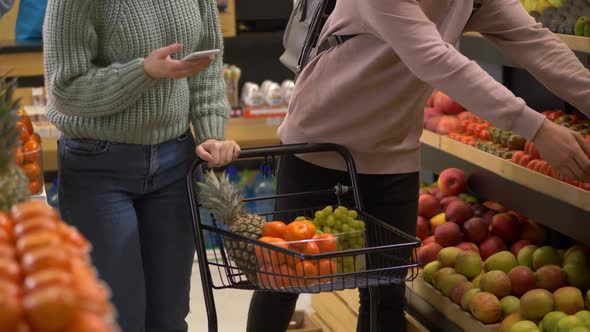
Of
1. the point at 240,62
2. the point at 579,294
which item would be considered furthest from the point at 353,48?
the point at 240,62

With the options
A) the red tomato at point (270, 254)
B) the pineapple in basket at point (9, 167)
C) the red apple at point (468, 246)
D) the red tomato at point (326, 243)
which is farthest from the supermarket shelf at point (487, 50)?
the pineapple in basket at point (9, 167)

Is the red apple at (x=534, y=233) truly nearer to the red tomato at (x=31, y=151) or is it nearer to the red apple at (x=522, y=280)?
the red apple at (x=522, y=280)

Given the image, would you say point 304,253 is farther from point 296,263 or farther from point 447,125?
point 447,125

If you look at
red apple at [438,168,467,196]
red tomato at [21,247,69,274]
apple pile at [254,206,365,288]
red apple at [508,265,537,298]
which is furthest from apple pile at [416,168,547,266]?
red tomato at [21,247,69,274]

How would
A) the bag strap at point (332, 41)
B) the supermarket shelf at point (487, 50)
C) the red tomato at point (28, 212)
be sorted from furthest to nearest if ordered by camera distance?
the supermarket shelf at point (487, 50) → the bag strap at point (332, 41) → the red tomato at point (28, 212)

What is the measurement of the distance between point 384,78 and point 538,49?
1.57 feet

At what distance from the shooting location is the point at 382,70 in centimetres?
261

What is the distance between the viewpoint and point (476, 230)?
3.62 meters

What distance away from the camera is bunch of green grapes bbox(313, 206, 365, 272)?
228cm

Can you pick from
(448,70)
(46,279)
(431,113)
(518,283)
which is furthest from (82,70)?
(431,113)

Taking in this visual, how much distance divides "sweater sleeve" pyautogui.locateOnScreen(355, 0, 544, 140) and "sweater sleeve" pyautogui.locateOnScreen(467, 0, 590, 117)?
40 cm

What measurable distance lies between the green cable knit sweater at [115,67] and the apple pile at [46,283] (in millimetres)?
1251

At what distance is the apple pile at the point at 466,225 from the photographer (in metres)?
3.56

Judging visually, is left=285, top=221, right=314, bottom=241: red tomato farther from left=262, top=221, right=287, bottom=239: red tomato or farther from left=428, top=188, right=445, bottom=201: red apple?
left=428, top=188, right=445, bottom=201: red apple
